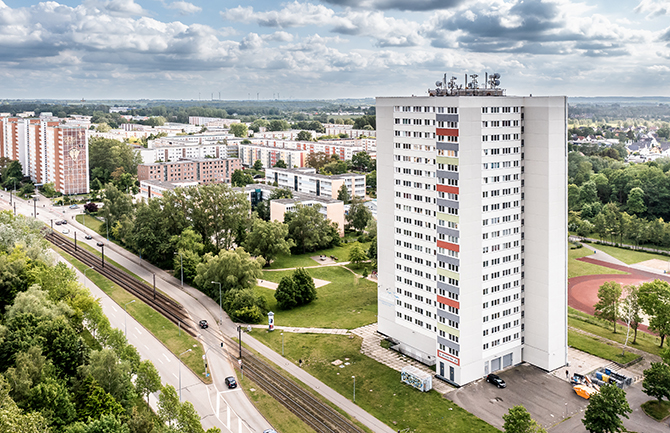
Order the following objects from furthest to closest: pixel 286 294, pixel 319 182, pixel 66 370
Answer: pixel 319 182 → pixel 286 294 → pixel 66 370

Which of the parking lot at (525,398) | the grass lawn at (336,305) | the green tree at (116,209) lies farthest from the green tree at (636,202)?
the green tree at (116,209)

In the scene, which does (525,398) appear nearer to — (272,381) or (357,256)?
(272,381)

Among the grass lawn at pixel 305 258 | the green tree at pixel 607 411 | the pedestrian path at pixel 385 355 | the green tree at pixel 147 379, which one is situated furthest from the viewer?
the grass lawn at pixel 305 258

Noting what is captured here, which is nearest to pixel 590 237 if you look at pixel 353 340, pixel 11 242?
pixel 353 340

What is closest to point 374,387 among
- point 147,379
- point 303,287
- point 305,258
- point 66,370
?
point 147,379

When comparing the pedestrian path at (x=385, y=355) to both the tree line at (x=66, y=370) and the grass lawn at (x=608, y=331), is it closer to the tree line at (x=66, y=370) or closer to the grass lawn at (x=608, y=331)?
the tree line at (x=66, y=370)
